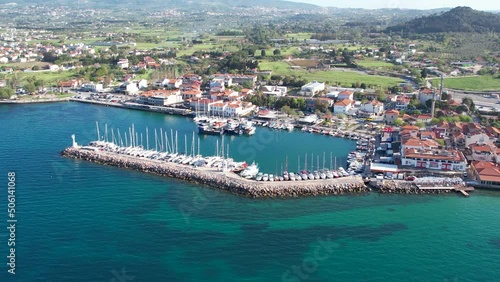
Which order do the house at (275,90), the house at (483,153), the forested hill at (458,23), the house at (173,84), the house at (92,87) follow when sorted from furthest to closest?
the forested hill at (458,23) → the house at (92,87) → the house at (173,84) → the house at (275,90) → the house at (483,153)

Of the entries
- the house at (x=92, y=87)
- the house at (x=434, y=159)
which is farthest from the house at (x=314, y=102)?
the house at (x=92, y=87)

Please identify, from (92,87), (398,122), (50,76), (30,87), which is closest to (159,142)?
(398,122)

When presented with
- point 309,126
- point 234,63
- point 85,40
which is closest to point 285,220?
point 309,126

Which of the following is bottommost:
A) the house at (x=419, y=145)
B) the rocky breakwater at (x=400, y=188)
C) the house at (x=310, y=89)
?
the rocky breakwater at (x=400, y=188)

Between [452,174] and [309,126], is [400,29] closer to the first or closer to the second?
[309,126]

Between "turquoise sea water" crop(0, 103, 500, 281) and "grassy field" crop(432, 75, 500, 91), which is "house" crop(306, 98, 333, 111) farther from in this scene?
"grassy field" crop(432, 75, 500, 91)

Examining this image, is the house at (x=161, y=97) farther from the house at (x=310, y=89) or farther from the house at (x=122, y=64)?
the house at (x=122, y=64)
